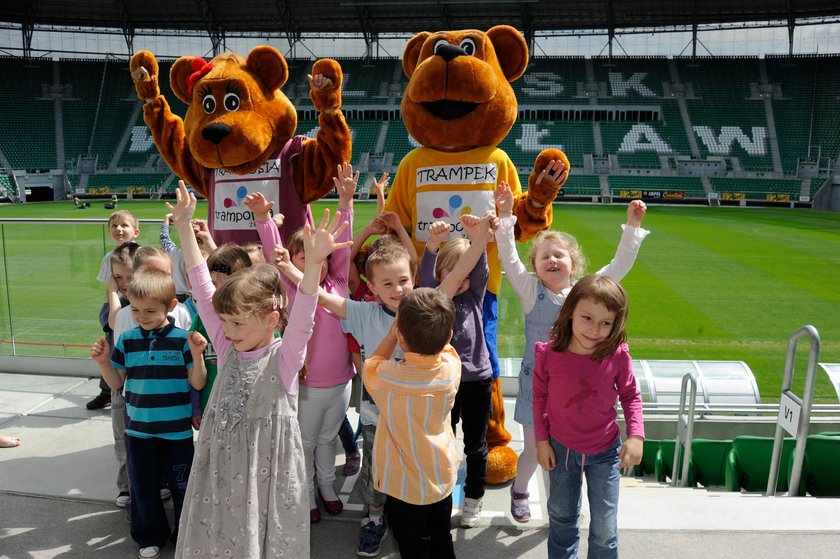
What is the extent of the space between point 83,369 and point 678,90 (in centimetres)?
3728

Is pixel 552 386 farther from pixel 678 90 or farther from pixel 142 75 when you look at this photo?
pixel 678 90

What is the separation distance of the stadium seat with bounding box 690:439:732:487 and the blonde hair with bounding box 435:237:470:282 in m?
2.92

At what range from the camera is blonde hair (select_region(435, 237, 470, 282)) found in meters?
2.74

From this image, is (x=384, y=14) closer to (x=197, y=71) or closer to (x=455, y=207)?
(x=197, y=71)

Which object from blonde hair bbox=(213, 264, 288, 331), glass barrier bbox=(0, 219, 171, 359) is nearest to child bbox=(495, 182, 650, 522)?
blonde hair bbox=(213, 264, 288, 331)

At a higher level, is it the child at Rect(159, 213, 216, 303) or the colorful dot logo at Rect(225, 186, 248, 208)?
the colorful dot logo at Rect(225, 186, 248, 208)

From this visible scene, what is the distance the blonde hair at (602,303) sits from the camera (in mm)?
2215

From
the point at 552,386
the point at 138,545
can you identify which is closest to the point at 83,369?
the point at 138,545

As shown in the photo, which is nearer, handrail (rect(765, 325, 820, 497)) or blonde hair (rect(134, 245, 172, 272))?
blonde hair (rect(134, 245, 172, 272))

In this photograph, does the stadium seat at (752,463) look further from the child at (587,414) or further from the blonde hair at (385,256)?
the blonde hair at (385,256)

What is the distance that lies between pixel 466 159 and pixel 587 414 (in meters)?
1.63

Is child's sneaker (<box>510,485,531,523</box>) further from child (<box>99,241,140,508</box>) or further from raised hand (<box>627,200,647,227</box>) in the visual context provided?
child (<box>99,241,140,508</box>)

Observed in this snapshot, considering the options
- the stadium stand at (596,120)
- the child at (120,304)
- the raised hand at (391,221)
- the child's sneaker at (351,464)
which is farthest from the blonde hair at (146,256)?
the stadium stand at (596,120)

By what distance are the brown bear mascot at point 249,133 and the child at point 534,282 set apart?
1295mm
